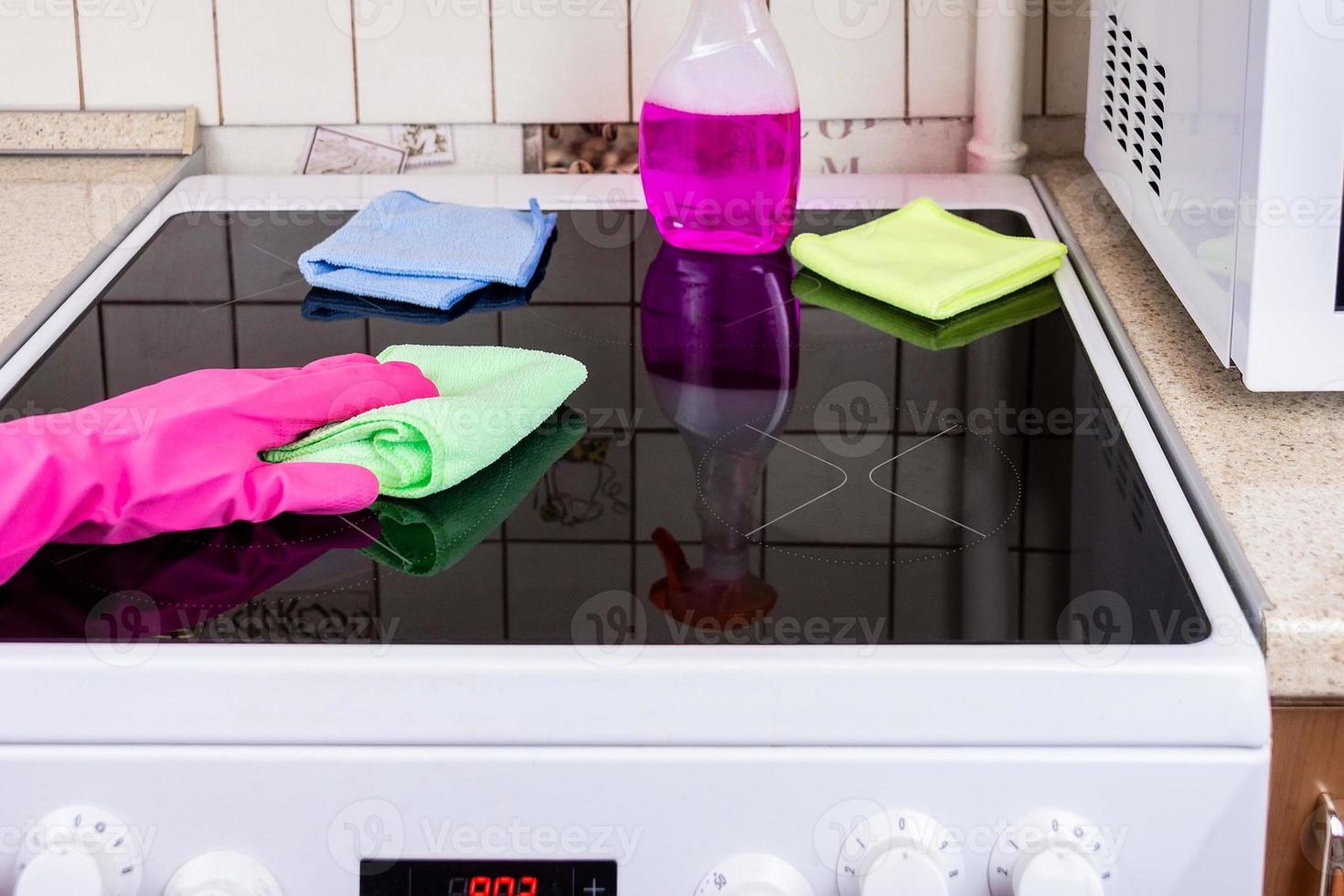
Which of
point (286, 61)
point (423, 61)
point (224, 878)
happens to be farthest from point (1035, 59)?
point (224, 878)

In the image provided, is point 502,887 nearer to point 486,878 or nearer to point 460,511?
point 486,878

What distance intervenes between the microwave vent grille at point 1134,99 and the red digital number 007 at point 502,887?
0.62m

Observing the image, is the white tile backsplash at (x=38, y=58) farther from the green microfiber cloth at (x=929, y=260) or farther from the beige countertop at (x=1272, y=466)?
the beige countertop at (x=1272, y=466)

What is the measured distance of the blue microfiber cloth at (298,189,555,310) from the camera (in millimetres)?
1060

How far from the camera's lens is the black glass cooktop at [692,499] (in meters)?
0.66

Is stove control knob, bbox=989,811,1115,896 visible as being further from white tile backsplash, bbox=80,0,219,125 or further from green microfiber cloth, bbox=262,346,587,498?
white tile backsplash, bbox=80,0,219,125

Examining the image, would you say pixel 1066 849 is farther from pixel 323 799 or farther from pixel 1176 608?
pixel 323 799

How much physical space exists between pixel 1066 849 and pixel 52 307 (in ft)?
2.57

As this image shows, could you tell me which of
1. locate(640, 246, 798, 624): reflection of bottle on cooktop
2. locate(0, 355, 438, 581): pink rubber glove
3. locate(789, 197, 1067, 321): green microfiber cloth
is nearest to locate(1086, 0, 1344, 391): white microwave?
locate(789, 197, 1067, 321): green microfiber cloth

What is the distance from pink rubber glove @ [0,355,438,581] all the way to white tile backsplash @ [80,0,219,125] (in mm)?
644

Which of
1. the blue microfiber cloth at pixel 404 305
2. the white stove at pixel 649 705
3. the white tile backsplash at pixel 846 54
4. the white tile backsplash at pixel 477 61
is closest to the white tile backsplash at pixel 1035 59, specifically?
the white tile backsplash at pixel 477 61

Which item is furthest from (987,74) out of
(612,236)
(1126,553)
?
(1126,553)

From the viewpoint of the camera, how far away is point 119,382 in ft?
3.00

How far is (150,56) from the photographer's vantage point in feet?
4.40
